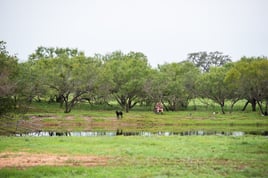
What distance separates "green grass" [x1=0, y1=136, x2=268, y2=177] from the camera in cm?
1916

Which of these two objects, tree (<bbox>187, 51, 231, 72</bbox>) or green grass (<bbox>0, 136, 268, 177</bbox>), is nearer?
green grass (<bbox>0, 136, 268, 177</bbox>)

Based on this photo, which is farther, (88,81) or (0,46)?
(88,81)

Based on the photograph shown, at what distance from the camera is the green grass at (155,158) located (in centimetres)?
1916

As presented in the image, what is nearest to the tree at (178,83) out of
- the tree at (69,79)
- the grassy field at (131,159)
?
the tree at (69,79)

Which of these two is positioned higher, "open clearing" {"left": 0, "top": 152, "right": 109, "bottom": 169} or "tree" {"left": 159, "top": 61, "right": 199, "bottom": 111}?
"tree" {"left": 159, "top": 61, "right": 199, "bottom": 111}

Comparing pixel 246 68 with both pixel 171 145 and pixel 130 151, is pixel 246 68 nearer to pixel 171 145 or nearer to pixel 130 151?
pixel 171 145

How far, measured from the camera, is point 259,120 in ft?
215

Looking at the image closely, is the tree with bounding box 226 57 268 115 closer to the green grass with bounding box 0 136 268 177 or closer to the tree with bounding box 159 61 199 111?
the tree with bounding box 159 61 199 111

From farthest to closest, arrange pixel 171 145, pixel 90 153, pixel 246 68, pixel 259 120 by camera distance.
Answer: pixel 246 68, pixel 259 120, pixel 171 145, pixel 90 153

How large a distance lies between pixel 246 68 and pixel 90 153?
54.7 m

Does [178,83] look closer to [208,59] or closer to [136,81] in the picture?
[136,81]

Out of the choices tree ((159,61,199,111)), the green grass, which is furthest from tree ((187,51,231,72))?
the green grass

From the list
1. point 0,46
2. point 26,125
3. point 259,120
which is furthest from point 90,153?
point 259,120

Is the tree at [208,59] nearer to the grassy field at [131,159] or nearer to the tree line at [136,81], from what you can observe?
the tree line at [136,81]
